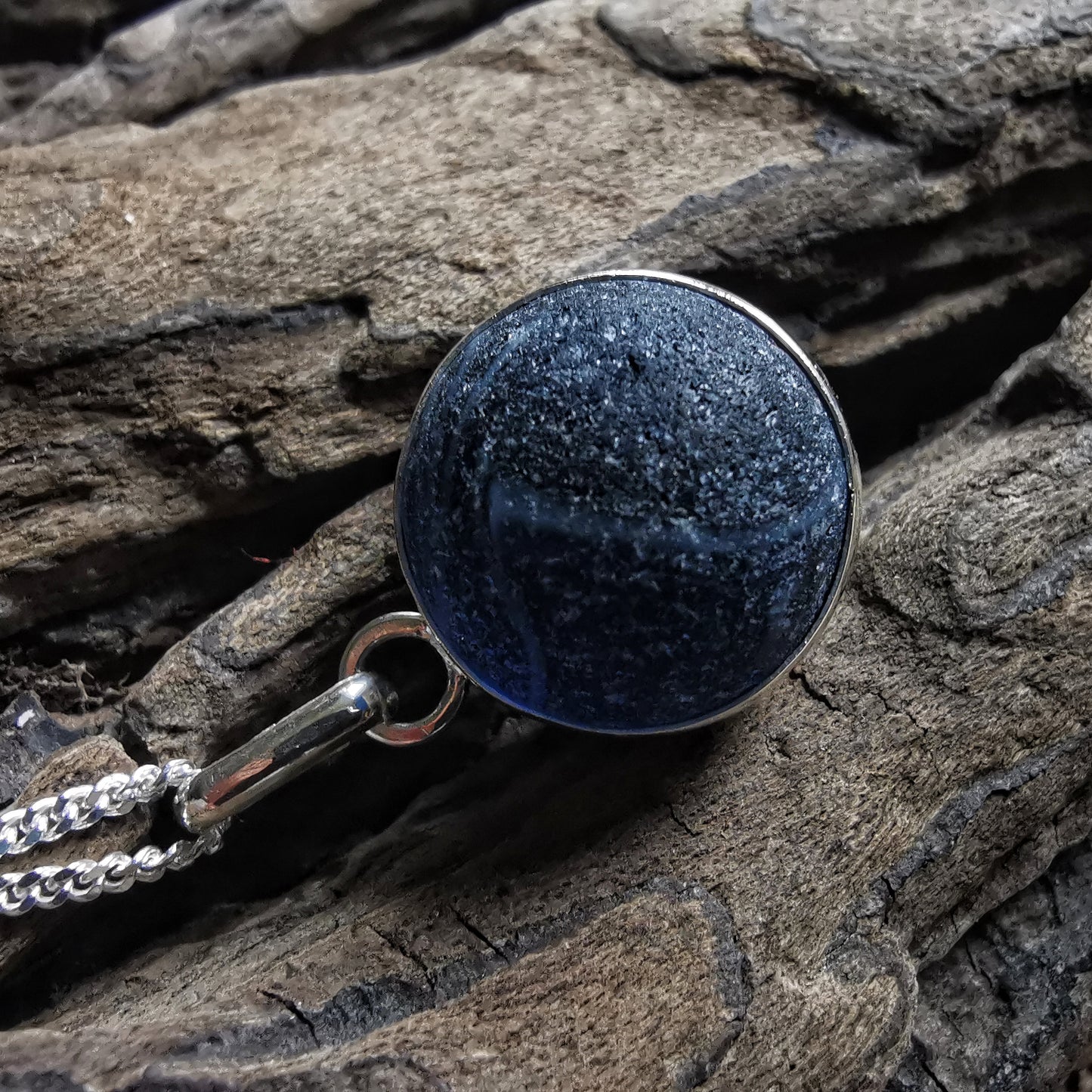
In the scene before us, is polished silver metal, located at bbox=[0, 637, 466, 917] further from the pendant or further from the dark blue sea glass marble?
the dark blue sea glass marble

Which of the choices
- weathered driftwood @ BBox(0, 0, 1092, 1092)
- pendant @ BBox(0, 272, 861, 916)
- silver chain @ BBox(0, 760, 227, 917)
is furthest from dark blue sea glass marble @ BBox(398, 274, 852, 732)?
silver chain @ BBox(0, 760, 227, 917)

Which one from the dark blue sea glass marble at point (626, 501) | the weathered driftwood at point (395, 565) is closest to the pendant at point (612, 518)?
the dark blue sea glass marble at point (626, 501)

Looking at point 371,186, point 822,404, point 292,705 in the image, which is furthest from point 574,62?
point 292,705

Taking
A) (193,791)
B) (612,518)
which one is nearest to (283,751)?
(193,791)

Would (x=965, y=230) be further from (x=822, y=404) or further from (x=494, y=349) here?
(x=494, y=349)

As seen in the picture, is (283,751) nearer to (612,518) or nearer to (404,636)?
(404,636)
